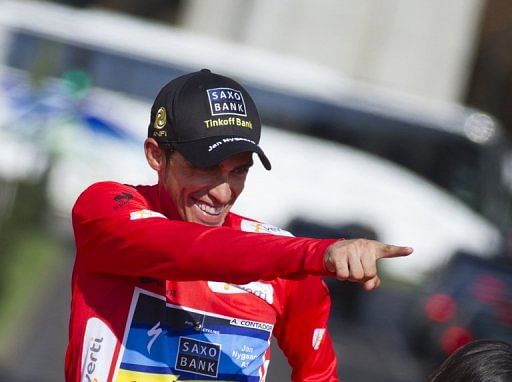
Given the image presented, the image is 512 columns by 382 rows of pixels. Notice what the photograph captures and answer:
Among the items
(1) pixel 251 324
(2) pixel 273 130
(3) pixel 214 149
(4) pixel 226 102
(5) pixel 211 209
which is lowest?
(2) pixel 273 130

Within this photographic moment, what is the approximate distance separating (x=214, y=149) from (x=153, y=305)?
439 mm

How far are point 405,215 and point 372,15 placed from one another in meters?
4.63

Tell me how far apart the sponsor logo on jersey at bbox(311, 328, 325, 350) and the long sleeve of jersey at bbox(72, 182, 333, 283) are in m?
0.61

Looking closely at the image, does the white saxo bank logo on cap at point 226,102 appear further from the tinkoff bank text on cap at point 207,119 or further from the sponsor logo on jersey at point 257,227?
the sponsor logo on jersey at point 257,227

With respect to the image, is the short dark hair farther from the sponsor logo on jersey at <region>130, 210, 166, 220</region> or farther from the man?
the sponsor logo on jersey at <region>130, 210, 166, 220</region>

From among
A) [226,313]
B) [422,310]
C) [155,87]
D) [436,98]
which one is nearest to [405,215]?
[436,98]

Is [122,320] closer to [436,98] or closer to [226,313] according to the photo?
[226,313]

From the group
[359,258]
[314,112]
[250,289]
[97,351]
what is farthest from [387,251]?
[314,112]

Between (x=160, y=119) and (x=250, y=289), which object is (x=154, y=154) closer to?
(x=160, y=119)

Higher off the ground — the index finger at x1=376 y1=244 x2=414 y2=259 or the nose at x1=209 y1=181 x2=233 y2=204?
the index finger at x1=376 y1=244 x2=414 y2=259

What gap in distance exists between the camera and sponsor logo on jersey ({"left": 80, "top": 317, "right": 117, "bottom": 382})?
3.01m

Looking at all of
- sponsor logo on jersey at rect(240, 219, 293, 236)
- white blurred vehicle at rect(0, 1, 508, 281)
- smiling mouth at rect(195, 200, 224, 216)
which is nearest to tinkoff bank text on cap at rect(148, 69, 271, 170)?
smiling mouth at rect(195, 200, 224, 216)

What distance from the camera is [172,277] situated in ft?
9.18

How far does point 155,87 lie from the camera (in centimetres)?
2127
